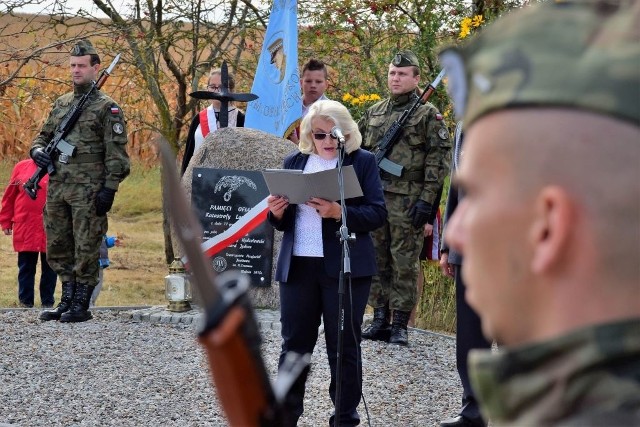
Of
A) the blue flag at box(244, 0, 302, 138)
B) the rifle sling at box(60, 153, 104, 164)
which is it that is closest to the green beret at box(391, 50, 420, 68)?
the blue flag at box(244, 0, 302, 138)

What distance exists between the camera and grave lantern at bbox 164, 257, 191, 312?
379 inches

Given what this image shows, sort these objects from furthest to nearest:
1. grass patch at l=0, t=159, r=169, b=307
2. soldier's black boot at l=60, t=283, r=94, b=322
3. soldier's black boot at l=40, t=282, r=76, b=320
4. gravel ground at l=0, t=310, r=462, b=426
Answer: grass patch at l=0, t=159, r=169, b=307
soldier's black boot at l=40, t=282, r=76, b=320
soldier's black boot at l=60, t=283, r=94, b=322
gravel ground at l=0, t=310, r=462, b=426

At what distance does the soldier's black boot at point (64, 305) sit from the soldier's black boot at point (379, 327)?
2534mm

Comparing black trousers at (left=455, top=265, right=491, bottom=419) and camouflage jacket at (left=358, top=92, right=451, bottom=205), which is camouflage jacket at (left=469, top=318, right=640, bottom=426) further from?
camouflage jacket at (left=358, top=92, right=451, bottom=205)

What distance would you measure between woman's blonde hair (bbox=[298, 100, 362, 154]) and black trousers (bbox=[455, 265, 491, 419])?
79 centimetres

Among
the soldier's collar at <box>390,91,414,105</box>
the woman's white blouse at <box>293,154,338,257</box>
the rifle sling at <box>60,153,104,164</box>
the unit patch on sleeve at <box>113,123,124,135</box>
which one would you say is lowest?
the woman's white blouse at <box>293,154,338,257</box>

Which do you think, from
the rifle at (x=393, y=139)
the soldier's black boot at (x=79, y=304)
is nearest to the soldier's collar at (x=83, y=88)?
the soldier's black boot at (x=79, y=304)

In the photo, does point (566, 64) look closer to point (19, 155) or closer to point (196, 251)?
point (196, 251)

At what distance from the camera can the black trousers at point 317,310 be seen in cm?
532

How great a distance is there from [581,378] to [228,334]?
1.00 feet

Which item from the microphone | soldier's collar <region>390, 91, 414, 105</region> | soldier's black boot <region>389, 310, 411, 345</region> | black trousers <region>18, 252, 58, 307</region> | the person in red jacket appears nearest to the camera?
the microphone

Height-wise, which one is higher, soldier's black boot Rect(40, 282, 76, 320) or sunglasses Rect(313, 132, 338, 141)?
sunglasses Rect(313, 132, 338, 141)

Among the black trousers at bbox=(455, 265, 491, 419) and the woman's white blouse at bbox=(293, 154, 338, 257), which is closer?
the woman's white blouse at bbox=(293, 154, 338, 257)

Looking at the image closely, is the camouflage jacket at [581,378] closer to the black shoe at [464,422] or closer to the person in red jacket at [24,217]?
the black shoe at [464,422]
